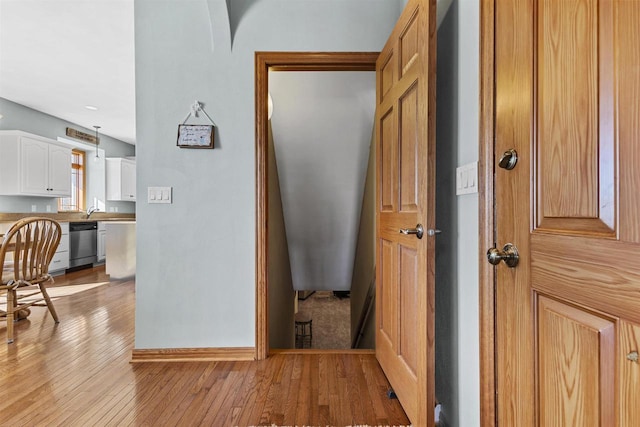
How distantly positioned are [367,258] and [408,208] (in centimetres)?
222

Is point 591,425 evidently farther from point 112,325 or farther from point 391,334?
point 112,325

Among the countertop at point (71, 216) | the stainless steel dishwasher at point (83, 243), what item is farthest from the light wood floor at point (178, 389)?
the stainless steel dishwasher at point (83, 243)

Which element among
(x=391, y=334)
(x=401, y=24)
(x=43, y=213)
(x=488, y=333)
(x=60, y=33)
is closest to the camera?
(x=488, y=333)

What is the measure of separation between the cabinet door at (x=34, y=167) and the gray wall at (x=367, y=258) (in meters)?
5.20

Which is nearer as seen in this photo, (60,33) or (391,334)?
(391,334)

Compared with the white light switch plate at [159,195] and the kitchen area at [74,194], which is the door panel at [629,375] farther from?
the kitchen area at [74,194]

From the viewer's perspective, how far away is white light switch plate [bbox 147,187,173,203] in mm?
2148

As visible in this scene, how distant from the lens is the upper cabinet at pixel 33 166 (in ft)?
16.2

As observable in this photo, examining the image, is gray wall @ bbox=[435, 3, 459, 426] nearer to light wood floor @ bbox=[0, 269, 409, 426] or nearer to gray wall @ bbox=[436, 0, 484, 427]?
gray wall @ bbox=[436, 0, 484, 427]

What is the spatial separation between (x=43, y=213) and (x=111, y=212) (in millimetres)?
1805

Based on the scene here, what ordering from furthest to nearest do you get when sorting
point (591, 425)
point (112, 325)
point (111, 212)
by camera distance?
point (111, 212), point (112, 325), point (591, 425)

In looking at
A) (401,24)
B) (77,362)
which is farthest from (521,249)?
(77,362)

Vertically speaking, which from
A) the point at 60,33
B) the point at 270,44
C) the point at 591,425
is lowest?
the point at 591,425

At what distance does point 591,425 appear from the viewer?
0.70 metres
